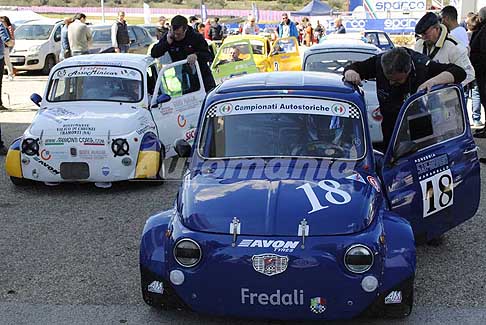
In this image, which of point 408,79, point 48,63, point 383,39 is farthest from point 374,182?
point 48,63

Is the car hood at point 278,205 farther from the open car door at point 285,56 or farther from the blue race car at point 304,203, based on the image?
the open car door at point 285,56

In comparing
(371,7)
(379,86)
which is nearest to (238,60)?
(379,86)

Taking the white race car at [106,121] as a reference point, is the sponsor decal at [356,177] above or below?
above

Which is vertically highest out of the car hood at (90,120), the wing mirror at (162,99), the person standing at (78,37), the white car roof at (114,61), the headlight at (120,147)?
A: the white car roof at (114,61)

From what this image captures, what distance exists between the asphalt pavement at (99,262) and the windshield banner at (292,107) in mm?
1450

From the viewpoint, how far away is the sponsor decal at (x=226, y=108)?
18.4ft

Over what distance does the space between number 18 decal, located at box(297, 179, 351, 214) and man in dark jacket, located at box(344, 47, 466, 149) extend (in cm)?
150

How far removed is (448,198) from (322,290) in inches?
77.5

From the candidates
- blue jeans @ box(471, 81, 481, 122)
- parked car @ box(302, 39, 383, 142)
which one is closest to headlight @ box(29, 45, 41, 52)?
parked car @ box(302, 39, 383, 142)

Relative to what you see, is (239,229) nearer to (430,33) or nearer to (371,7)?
(430,33)

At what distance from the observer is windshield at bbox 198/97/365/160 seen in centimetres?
542

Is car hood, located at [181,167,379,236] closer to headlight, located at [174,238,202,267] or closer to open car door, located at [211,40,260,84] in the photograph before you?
headlight, located at [174,238,202,267]

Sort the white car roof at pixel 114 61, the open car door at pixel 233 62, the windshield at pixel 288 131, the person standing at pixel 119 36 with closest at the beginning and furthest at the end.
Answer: the windshield at pixel 288 131, the white car roof at pixel 114 61, the open car door at pixel 233 62, the person standing at pixel 119 36

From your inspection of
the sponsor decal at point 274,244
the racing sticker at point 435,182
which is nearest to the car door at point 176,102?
the racing sticker at point 435,182
